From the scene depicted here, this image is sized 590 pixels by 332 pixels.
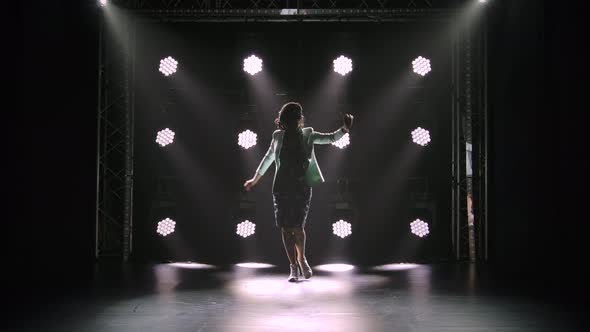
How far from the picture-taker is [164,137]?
6.52 meters

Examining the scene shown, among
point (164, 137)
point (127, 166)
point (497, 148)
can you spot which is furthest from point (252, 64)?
point (497, 148)

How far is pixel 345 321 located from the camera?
321cm

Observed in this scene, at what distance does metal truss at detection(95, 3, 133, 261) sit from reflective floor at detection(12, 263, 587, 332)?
1083 mm

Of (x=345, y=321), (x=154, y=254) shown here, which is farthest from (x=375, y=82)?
(x=345, y=321)

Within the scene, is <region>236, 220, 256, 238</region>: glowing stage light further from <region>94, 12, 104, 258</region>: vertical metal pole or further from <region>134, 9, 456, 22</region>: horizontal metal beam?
<region>134, 9, 456, 22</region>: horizontal metal beam

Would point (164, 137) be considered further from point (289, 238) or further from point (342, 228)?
point (289, 238)

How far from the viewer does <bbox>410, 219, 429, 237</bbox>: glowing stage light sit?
6312 mm

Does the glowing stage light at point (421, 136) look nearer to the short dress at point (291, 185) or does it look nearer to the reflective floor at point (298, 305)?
the reflective floor at point (298, 305)

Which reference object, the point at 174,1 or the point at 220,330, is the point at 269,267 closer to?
the point at 220,330

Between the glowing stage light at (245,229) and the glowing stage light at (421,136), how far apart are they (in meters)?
2.07

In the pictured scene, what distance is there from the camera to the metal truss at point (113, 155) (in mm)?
6246

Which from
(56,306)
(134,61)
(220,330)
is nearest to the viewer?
(220,330)

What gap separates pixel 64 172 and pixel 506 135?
4546mm

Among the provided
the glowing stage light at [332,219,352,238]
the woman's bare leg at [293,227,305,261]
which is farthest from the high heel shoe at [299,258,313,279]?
the glowing stage light at [332,219,352,238]
